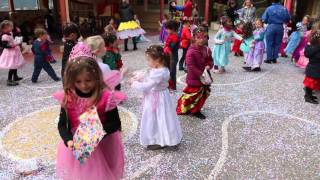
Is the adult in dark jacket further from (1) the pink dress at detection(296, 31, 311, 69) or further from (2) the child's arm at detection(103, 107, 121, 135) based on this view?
(2) the child's arm at detection(103, 107, 121, 135)

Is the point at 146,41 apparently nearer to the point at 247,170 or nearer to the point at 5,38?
the point at 5,38

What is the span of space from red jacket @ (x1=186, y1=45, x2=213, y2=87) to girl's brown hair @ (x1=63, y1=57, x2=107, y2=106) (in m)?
2.36

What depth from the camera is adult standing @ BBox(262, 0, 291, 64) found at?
26.3 feet

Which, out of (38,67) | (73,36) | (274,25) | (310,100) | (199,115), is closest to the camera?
(199,115)

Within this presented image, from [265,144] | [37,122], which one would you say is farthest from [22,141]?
[265,144]

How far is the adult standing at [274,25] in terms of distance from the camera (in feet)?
26.3

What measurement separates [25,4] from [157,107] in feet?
45.7

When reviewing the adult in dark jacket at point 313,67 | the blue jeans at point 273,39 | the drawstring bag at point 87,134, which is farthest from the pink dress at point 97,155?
the blue jeans at point 273,39

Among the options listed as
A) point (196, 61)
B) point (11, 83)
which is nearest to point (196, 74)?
point (196, 61)

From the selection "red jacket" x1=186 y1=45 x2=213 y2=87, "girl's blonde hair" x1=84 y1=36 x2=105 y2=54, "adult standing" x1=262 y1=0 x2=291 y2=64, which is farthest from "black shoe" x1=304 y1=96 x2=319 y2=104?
"girl's blonde hair" x1=84 y1=36 x2=105 y2=54

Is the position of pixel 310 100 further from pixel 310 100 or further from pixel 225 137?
pixel 225 137

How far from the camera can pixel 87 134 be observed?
2.15 metres

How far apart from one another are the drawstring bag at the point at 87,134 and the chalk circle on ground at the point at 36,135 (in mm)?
1635

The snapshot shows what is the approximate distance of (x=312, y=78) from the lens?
5410 mm
